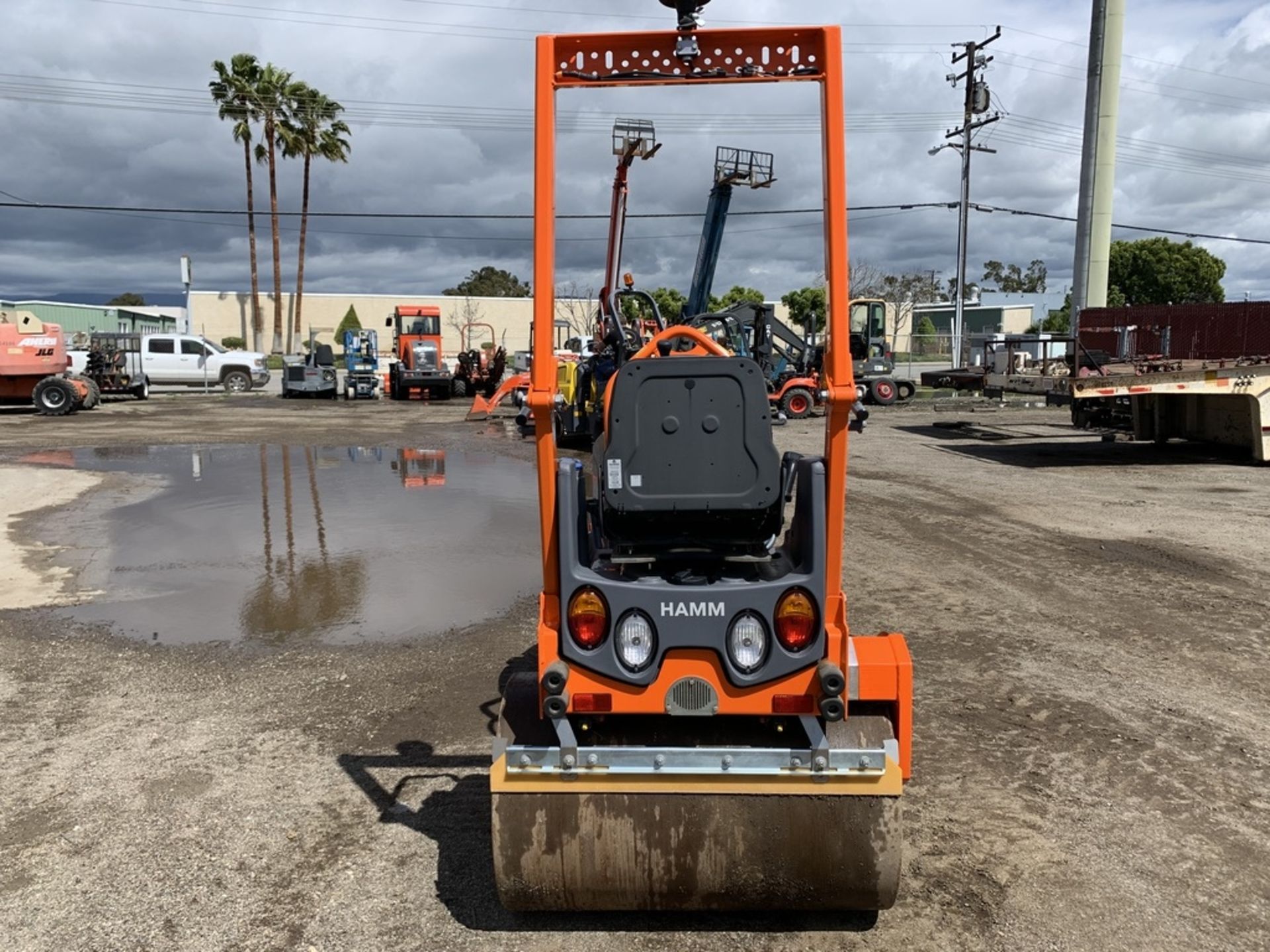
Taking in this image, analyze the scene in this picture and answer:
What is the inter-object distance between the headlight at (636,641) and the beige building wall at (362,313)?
191 feet

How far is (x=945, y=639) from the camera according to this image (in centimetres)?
649

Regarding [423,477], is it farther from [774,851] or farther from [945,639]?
[774,851]

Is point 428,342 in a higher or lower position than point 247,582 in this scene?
higher

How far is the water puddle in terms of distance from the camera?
7.04m

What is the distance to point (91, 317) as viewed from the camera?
64.4 meters

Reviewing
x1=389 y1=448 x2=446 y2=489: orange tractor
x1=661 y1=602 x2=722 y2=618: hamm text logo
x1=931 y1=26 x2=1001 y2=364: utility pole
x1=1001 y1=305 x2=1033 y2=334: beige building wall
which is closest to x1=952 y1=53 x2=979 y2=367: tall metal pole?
x1=931 y1=26 x2=1001 y2=364: utility pole

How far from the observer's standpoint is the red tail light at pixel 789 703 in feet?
10.5

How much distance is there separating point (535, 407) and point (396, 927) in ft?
5.81

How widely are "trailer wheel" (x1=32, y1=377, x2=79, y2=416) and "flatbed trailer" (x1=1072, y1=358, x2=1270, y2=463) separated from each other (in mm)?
23629

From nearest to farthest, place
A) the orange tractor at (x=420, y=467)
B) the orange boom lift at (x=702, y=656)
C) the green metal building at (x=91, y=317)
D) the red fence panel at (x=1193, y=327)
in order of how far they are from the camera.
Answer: the orange boom lift at (x=702, y=656) < the orange tractor at (x=420, y=467) < the red fence panel at (x=1193, y=327) < the green metal building at (x=91, y=317)

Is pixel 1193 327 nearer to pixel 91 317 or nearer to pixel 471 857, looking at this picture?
pixel 471 857

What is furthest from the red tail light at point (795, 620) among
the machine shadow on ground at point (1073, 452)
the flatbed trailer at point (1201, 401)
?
the flatbed trailer at point (1201, 401)

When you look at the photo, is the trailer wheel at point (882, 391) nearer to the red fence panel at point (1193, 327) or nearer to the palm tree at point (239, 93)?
the red fence panel at point (1193, 327)

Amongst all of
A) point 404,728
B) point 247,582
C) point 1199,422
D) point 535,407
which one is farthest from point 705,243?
point 535,407
